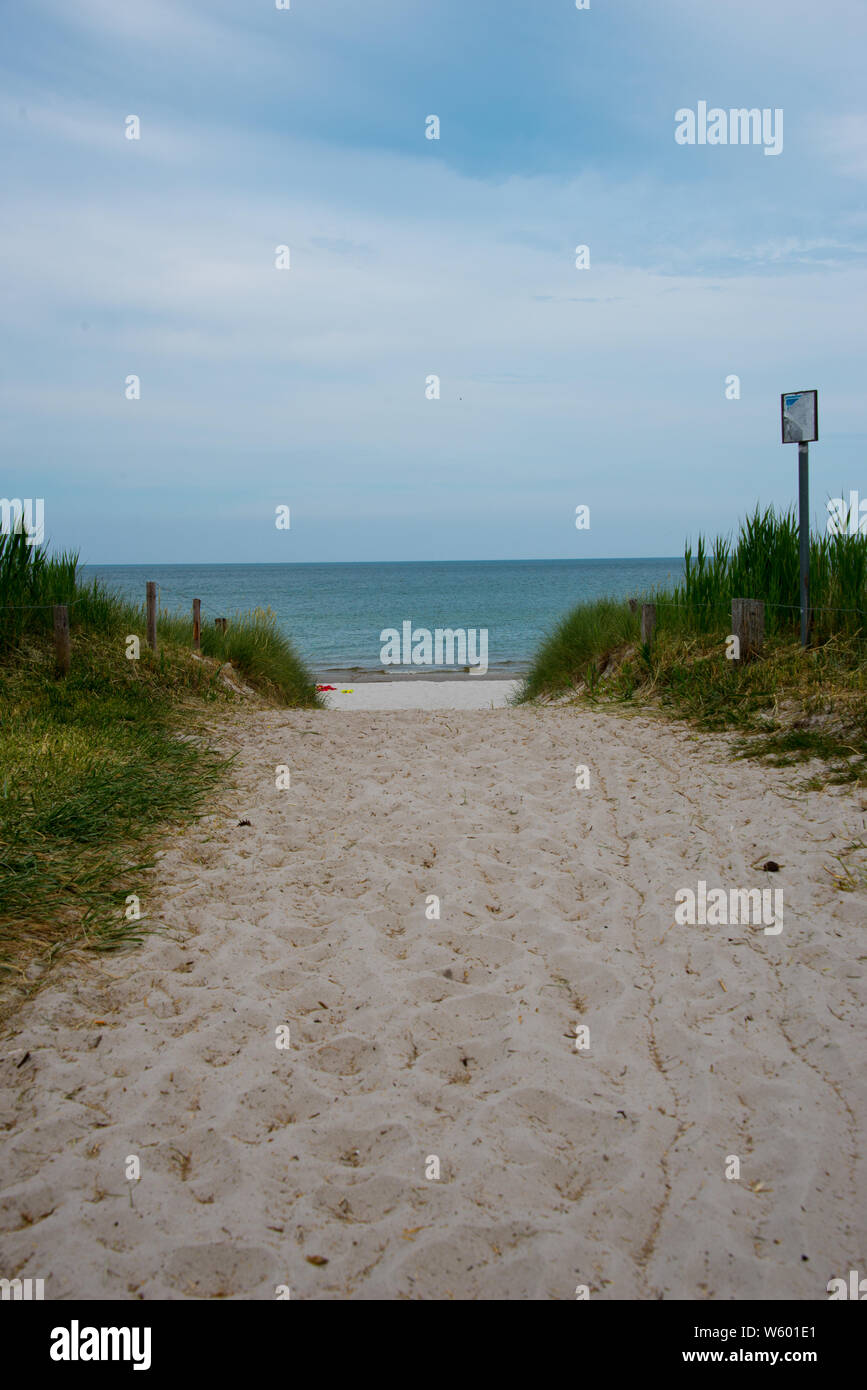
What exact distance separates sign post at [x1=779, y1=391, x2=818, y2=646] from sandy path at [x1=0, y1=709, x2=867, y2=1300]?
308 cm

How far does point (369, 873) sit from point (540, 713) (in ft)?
15.9

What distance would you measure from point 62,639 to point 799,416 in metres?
6.39

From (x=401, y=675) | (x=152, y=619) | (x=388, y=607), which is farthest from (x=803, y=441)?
(x=388, y=607)

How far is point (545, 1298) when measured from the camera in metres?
1.88

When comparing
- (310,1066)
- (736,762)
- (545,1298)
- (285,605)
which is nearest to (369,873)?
(310,1066)

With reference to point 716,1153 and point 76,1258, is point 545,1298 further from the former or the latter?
point 76,1258

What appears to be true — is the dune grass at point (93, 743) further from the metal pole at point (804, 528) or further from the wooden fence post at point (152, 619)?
the metal pole at point (804, 528)

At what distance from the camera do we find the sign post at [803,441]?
688cm

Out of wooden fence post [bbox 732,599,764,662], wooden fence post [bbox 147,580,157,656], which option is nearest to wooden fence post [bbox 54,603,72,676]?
wooden fence post [bbox 147,580,157,656]

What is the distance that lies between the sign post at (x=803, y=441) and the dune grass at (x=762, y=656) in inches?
7.7

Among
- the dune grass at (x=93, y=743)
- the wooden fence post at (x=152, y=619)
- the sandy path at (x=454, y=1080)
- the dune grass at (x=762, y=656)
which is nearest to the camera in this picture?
the sandy path at (x=454, y=1080)

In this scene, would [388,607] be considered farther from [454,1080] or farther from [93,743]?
[454,1080]

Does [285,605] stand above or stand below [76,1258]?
above

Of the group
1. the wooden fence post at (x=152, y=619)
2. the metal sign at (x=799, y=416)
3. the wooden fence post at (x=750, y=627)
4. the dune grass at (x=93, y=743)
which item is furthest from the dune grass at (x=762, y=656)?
the wooden fence post at (x=152, y=619)
